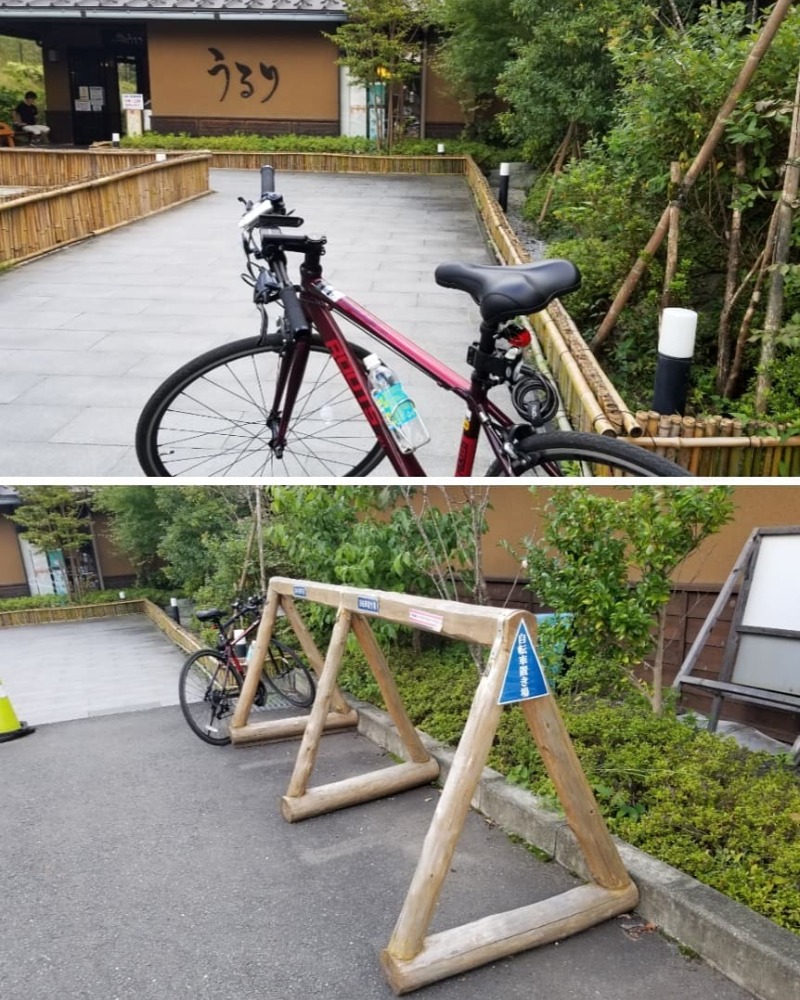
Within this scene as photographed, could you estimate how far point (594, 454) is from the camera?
2.95m

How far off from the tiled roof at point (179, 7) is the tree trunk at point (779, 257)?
61.4 feet

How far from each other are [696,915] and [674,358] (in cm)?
271

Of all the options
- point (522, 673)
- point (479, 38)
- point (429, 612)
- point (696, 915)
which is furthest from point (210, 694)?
point (479, 38)

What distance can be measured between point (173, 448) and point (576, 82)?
371 inches

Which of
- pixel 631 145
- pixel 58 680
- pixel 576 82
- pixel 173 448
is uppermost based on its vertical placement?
pixel 576 82

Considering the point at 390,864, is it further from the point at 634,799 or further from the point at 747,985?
the point at 747,985

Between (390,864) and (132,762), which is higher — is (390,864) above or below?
above

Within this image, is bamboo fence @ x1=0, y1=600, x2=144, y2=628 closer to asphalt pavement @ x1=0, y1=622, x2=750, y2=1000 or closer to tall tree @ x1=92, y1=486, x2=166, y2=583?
tall tree @ x1=92, y1=486, x2=166, y2=583

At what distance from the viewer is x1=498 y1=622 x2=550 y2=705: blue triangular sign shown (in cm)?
276

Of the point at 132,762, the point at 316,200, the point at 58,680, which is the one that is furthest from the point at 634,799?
the point at 316,200

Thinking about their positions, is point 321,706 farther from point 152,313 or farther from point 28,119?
point 28,119

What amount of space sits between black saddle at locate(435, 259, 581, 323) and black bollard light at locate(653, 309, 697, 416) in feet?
5.33

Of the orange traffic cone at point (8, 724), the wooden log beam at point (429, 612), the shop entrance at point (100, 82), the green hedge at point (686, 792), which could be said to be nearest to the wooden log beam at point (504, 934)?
the green hedge at point (686, 792)

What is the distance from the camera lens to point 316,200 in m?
14.0
